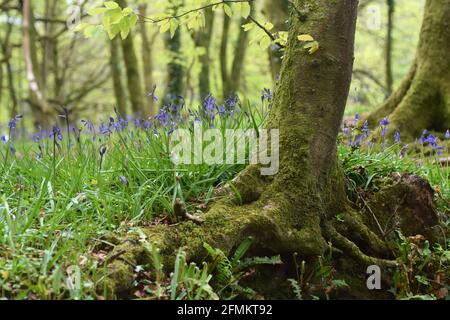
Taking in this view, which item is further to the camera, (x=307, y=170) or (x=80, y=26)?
(x=307, y=170)

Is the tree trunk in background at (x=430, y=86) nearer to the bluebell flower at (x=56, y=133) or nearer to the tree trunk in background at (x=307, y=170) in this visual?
the tree trunk in background at (x=307, y=170)

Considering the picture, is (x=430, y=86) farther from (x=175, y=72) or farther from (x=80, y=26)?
(x=175, y=72)

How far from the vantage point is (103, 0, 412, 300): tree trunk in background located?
2949 millimetres

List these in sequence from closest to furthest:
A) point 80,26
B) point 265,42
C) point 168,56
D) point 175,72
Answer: point 80,26 < point 265,42 < point 168,56 < point 175,72

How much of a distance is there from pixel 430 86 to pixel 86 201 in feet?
15.3

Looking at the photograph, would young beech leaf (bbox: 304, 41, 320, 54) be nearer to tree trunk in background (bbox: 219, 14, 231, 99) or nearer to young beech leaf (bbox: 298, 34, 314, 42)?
young beech leaf (bbox: 298, 34, 314, 42)

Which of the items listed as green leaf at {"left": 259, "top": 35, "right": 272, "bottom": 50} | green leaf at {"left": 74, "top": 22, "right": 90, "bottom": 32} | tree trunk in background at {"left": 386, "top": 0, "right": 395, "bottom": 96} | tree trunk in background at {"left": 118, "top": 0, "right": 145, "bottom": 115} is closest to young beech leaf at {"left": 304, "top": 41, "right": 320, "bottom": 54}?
green leaf at {"left": 259, "top": 35, "right": 272, "bottom": 50}

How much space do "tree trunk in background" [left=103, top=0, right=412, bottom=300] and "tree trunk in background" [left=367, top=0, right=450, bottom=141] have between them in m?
2.83

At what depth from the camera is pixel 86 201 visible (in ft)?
10.3

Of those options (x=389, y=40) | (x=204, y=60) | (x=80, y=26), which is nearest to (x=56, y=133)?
(x=80, y=26)

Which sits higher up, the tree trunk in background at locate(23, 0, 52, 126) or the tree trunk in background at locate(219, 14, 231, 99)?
the tree trunk in background at locate(219, 14, 231, 99)

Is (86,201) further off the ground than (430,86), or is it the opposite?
(430,86)

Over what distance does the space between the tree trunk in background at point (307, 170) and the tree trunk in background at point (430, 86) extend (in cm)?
283
